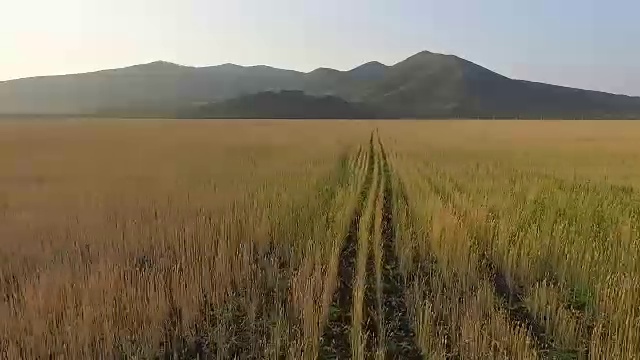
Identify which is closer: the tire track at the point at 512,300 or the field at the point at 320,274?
the field at the point at 320,274

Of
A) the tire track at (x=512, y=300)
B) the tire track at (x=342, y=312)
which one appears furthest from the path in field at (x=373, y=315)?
the tire track at (x=512, y=300)

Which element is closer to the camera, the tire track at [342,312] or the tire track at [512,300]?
the tire track at [342,312]

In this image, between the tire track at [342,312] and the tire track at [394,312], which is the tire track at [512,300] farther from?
the tire track at [342,312]

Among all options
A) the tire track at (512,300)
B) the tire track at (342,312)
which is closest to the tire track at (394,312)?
the tire track at (342,312)

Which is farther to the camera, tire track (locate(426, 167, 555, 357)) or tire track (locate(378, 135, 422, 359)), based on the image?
tire track (locate(426, 167, 555, 357))

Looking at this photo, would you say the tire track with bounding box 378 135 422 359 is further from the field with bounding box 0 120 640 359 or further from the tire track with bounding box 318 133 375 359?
the tire track with bounding box 318 133 375 359

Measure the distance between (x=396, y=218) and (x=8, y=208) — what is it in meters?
7.66

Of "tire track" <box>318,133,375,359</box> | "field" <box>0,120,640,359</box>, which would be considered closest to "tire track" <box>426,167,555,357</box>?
"field" <box>0,120,640,359</box>

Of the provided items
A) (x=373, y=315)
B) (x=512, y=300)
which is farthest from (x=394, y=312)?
(x=512, y=300)

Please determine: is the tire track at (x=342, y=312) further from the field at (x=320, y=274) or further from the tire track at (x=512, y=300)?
the tire track at (x=512, y=300)

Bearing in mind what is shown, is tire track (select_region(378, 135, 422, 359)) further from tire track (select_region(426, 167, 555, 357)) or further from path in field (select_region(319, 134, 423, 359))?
tire track (select_region(426, 167, 555, 357))

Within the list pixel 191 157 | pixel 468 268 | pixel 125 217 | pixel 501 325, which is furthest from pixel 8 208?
pixel 191 157

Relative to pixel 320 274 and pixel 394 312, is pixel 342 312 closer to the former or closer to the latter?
pixel 394 312

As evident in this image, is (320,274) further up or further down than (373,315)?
further up
